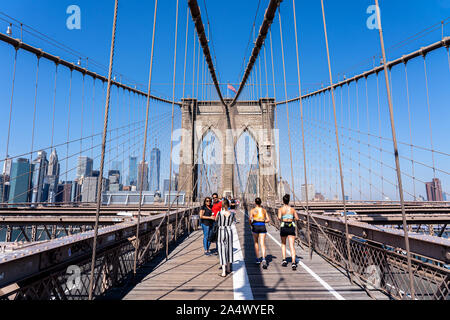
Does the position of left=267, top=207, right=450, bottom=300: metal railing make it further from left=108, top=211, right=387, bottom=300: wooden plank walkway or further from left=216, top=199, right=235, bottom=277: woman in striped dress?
left=216, top=199, right=235, bottom=277: woman in striped dress

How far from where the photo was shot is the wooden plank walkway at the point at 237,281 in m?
3.43

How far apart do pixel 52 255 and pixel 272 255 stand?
182 inches

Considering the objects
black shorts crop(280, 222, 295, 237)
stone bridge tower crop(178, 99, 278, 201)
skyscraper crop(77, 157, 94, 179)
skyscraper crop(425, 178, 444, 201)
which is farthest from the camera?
stone bridge tower crop(178, 99, 278, 201)

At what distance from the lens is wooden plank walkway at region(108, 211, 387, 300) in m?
3.43

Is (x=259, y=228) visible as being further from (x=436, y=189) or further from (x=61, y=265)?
(x=436, y=189)

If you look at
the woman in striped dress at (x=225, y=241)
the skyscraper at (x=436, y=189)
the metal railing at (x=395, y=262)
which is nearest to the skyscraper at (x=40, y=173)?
the woman in striped dress at (x=225, y=241)

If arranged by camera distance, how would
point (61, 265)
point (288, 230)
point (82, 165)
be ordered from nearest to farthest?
point (61, 265)
point (288, 230)
point (82, 165)

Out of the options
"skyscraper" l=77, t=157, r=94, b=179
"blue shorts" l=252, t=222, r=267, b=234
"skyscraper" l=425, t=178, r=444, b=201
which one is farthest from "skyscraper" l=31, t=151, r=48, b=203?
"skyscraper" l=425, t=178, r=444, b=201

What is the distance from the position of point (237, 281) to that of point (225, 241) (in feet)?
2.25

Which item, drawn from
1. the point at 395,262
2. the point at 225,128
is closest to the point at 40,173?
the point at 225,128

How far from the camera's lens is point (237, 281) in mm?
4035

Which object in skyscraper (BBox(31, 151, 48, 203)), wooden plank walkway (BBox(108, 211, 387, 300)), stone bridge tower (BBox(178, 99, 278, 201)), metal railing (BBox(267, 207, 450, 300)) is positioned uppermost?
stone bridge tower (BBox(178, 99, 278, 201))

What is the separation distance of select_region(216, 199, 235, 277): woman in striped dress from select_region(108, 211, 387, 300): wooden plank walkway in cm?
21
